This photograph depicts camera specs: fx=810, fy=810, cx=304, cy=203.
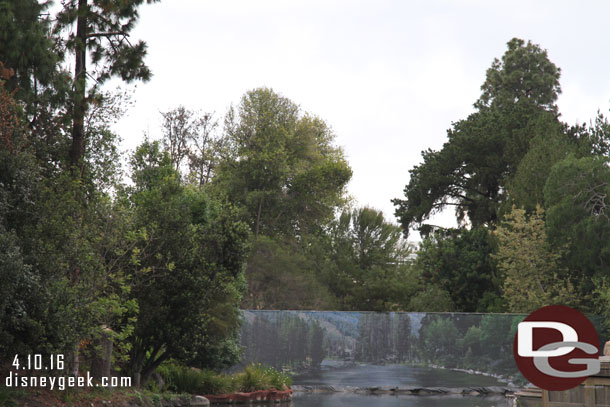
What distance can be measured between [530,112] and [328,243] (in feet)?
38.8

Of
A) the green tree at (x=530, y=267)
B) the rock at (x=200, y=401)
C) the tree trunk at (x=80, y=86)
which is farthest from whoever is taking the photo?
the green tree at (x=530, y=267)

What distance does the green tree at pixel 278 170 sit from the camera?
3841 cm

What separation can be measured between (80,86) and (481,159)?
89.4 feet

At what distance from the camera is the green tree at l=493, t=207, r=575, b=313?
3002 cm

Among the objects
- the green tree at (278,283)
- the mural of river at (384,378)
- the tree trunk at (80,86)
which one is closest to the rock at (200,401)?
the tree trunk at (80,86)

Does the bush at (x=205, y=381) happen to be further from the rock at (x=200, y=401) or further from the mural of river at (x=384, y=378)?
the mural of river at (x=384, y=378)

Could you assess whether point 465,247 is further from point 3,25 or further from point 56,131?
point 3,25

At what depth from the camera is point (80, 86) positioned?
16.9 meters

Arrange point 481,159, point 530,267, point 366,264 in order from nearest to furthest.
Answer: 1. point 530,267
2. point 366,264
3. point 481,159

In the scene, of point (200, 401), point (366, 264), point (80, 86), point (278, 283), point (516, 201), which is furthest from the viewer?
point (366, 264)

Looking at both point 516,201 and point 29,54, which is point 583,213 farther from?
point 29,54

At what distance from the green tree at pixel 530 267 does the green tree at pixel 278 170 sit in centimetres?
1093

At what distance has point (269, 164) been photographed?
3856 centimetres

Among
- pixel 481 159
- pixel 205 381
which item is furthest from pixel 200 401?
pixel 481 159
